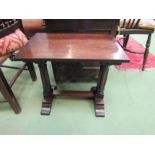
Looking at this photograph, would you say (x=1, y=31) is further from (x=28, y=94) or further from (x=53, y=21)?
(x=28, y=94)

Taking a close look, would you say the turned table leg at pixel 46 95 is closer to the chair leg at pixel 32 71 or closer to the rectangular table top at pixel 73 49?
the rectangular table top at pixel 73 49

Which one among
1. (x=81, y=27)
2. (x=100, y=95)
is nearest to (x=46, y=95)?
(x=100, y=95)

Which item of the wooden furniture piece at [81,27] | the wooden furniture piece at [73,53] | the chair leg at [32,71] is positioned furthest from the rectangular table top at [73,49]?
the chair leg at [32,71]

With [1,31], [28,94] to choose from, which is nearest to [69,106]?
[28,94]

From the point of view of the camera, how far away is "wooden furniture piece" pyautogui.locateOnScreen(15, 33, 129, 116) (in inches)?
37.0

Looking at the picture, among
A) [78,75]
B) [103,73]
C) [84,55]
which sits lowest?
[78,75]

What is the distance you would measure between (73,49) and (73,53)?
0.22 feet

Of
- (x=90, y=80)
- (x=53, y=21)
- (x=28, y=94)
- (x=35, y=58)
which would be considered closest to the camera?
(x=35, y=58)

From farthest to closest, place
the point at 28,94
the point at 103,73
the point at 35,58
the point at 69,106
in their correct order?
the point at 28,94 → the point at 69,106 → the point at 103,73 → the point at 35,58

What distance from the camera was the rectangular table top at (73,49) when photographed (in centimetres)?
94

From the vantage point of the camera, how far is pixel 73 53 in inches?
38.8

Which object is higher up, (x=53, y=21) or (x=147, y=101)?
(x=53, y=21)

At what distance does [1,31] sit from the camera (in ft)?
4.19

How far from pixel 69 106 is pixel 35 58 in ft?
2.29
